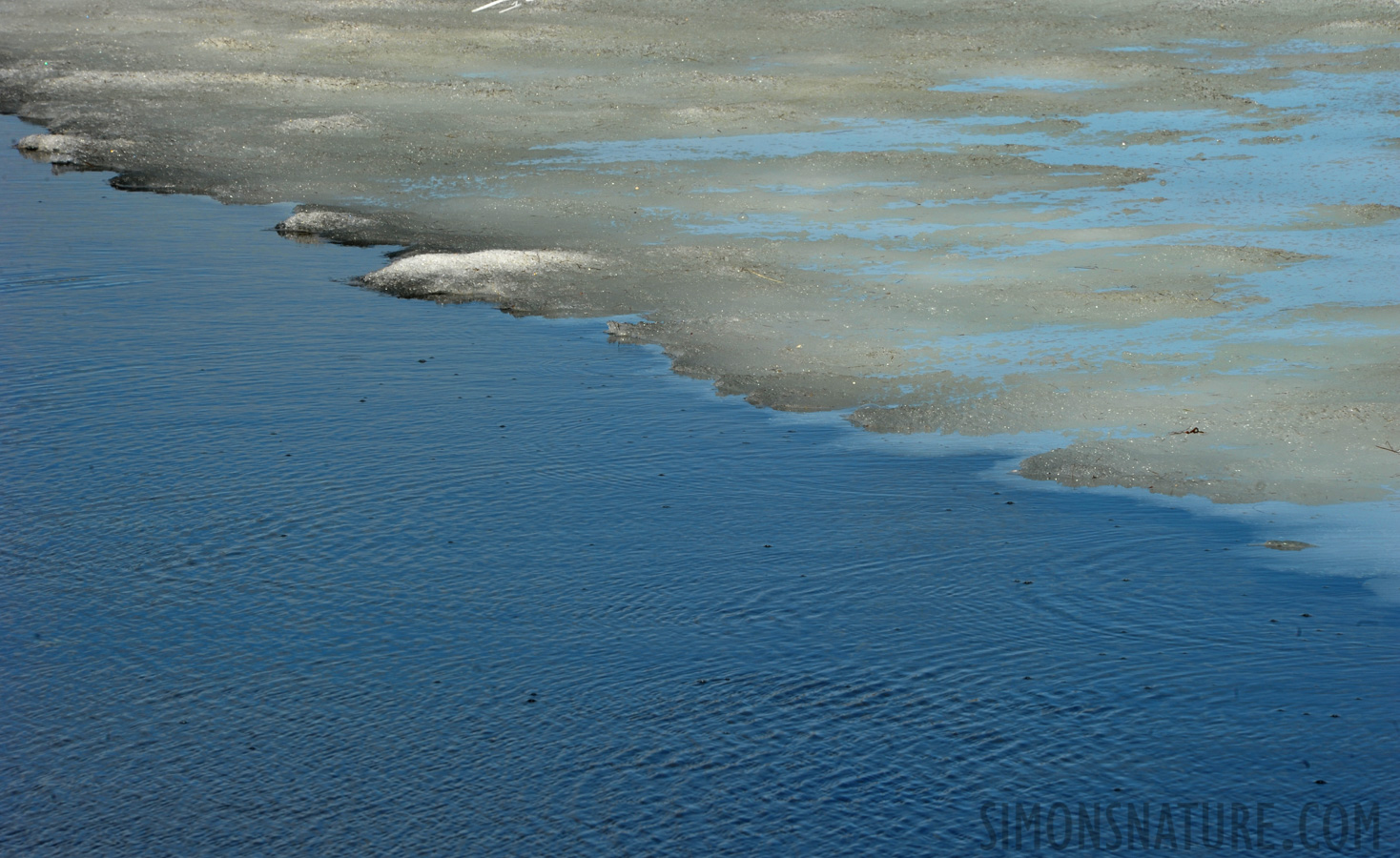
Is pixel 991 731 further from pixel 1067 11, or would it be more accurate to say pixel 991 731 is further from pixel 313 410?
pixel 1067 11

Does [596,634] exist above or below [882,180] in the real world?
below

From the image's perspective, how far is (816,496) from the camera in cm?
584

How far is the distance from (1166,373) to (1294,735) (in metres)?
3.10

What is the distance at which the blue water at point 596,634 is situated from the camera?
3.94 m

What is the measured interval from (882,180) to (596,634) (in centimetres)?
704

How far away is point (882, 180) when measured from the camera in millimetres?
11117

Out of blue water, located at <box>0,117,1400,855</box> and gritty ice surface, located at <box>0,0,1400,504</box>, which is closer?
blue water, located at <box>0,117,1400,855</box>

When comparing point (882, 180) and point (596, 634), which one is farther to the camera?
point (882, 180)

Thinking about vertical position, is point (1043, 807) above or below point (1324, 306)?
below

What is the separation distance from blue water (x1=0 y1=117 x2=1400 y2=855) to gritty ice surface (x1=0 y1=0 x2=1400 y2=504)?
0.86 m

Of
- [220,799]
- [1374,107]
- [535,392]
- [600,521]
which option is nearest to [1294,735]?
[600,521]

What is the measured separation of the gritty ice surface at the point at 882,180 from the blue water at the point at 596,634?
86cm

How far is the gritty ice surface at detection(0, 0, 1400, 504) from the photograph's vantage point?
696 centimetres

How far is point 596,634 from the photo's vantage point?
477 centimetres
